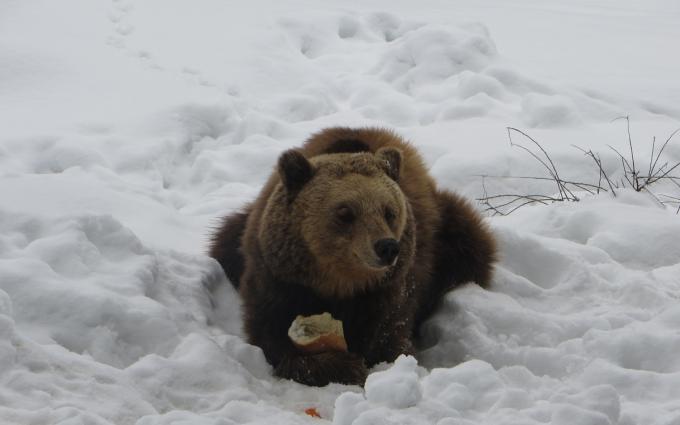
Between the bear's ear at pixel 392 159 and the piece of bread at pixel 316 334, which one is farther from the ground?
the bear's ear at pixel 392 159

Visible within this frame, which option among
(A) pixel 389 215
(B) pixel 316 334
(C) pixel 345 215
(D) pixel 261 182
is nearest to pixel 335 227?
(C) pixel 345 215

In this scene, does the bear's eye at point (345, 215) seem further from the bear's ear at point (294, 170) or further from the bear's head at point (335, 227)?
the bear's ear at point (294, 170)

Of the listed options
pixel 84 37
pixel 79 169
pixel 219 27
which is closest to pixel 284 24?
pixel 219 27

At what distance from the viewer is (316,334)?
433cm

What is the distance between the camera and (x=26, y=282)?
4.00 metres

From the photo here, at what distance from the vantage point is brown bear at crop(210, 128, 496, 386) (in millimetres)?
4133

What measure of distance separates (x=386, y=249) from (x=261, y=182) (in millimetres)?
3735

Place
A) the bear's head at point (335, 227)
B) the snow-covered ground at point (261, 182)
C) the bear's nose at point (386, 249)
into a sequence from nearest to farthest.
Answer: the snow-covered ground at point (261, 182) → the bear's nose at point (386, 249) → the bear's head at point (335, 227)

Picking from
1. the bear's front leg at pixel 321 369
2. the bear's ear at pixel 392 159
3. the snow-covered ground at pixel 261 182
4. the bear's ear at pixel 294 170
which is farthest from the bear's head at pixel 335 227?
the snow-covered ground at pixel 261 182

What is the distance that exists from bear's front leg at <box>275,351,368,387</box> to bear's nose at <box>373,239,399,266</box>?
573 millimetres

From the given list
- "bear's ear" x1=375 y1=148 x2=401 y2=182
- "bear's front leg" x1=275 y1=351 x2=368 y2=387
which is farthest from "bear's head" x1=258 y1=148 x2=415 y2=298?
"bear's front leg" x1=275 y1=351 x2=368 y2=387

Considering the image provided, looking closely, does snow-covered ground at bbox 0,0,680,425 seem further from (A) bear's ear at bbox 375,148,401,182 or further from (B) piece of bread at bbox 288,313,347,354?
(A) bear's ear at bbox 375,148,401,182

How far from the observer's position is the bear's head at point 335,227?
13.4 feet

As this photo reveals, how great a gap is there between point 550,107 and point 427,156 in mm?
1888
